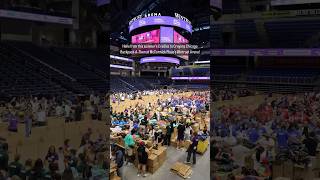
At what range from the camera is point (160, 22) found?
884cm

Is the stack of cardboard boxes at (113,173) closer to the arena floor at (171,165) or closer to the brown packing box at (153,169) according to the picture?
the arena floor at (171,165)

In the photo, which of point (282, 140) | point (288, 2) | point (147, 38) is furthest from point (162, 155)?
point (288, 2)

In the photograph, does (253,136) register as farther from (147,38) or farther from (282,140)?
(147,38)

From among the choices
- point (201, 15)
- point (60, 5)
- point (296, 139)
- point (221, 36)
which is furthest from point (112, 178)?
point (221, 36)

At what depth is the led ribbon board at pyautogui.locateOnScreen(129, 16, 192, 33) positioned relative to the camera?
8.67m

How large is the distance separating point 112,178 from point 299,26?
448 inches

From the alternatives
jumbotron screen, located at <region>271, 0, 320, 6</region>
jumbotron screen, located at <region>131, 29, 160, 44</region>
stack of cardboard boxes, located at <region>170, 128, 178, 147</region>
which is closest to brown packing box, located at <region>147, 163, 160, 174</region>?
stack of cardboard boxes, located at <region>170, 128, 178, 147</region>

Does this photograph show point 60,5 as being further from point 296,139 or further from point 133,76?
point 133,76

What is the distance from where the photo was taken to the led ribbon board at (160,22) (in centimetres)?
867

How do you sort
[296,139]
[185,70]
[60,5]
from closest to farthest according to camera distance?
[296,139] → [60,5] → [185,70]

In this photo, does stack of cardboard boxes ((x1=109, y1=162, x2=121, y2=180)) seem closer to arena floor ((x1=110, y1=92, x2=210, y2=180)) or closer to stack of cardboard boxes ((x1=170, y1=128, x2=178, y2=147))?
arena floor ((x1=110, y1=92, x2=210, y2=180))

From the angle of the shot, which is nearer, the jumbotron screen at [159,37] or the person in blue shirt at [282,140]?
the person in blue shirt at [282,140]

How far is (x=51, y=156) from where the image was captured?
209 inches

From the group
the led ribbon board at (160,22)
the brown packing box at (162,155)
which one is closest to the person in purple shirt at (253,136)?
the brown packing box at (162,155)
